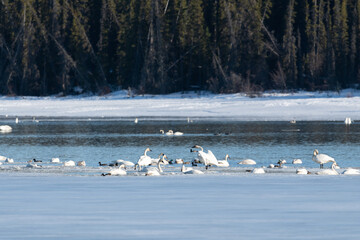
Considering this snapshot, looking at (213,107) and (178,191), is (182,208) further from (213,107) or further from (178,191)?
(213,107)

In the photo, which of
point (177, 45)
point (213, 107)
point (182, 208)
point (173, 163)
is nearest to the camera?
point (182, 208)

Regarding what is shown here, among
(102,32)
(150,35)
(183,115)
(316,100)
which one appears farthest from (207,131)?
(102,32)

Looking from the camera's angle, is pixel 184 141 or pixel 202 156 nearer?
pixel 202 156

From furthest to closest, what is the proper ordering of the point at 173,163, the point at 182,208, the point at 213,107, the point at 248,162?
1. the point at 213,107
2. the point at 173,163
3. the point at 248,162
4. the point at 182,208

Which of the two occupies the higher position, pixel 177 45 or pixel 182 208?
pixel 177 45

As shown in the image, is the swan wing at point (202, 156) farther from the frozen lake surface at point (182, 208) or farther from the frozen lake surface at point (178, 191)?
the frozen lake surface at point (182, 208)

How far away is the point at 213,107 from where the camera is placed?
47.1 metres

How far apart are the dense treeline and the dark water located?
2254 centimetres

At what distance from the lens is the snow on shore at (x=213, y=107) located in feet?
140

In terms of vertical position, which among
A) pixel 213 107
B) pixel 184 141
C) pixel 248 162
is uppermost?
pixel 248 162

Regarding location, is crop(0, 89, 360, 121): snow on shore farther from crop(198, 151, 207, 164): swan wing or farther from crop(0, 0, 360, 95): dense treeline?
crop(198, 151, 207, 164): swan wing

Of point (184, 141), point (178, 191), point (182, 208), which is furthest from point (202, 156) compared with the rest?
point (184, 141)

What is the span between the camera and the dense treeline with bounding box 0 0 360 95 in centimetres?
6006

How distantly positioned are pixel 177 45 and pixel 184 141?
129 ft
